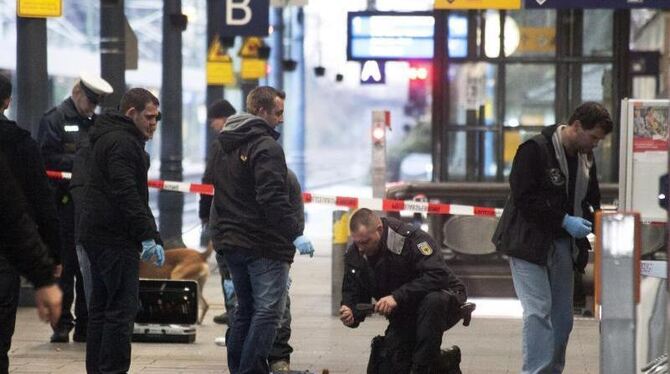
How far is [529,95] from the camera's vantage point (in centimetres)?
1695

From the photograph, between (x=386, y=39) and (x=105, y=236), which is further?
(x=386, y=39)

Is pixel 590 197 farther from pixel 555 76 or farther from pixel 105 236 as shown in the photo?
pixel 555 76

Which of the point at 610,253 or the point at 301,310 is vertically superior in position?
the point at 610,253

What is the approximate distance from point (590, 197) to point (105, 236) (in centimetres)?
276

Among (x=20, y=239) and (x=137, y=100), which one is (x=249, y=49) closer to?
(x=137, y=100)

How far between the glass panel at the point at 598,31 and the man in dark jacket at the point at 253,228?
7.63 metres

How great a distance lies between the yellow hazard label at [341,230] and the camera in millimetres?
14398

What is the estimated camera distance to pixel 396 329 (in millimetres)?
9625

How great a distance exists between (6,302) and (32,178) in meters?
0.99

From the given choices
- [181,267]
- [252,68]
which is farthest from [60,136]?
[252,68]

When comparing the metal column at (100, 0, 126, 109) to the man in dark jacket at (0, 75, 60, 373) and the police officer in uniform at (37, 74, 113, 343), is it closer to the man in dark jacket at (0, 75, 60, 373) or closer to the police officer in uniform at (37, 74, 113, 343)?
the police officer in uniform at (37, 74, 113, 343)

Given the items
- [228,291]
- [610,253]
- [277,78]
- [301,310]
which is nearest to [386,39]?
[301,310]

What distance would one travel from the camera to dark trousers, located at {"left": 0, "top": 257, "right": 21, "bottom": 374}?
7371 mm

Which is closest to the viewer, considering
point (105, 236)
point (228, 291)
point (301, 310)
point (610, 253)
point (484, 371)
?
point (610, 253)
